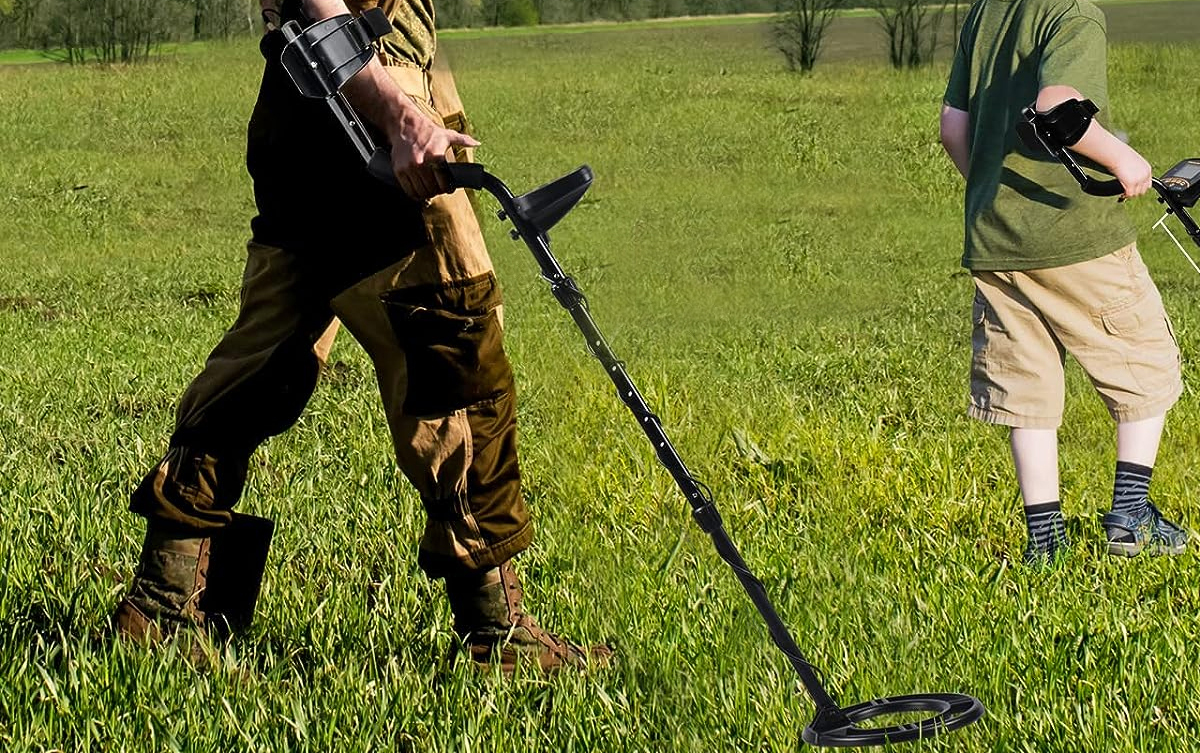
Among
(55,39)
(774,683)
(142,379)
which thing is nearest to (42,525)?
(774,683)

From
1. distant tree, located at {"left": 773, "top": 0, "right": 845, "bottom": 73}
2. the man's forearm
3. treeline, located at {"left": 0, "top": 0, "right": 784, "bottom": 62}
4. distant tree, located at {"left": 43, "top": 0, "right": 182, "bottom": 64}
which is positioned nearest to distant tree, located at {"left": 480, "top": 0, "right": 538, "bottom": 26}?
the man's forearm

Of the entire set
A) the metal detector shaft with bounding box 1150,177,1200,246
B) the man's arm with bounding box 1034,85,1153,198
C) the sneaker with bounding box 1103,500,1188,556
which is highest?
the man's arm with bounding box 1034,85,1153,198

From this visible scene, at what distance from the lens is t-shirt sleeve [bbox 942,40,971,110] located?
379cm

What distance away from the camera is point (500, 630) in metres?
2.88

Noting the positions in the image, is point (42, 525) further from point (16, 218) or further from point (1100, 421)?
point (16, 218)

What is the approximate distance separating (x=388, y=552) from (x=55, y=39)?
3523 cm

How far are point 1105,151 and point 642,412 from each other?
1.71 metres

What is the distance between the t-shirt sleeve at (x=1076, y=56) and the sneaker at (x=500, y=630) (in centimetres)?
174

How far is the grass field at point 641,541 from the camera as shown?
8.44 ft

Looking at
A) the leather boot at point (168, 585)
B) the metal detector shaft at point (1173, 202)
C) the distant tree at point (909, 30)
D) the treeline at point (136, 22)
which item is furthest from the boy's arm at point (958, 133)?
the distant tree at point (909, 30)

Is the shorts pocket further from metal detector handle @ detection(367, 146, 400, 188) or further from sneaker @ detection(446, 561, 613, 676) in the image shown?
metal detector handle @ detection(367, 146, 400, 188)

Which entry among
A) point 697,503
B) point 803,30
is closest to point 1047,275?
point 697,503

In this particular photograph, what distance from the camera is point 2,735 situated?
2.52 metres

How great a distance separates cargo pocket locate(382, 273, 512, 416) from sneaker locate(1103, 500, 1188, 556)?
5.77 ft
